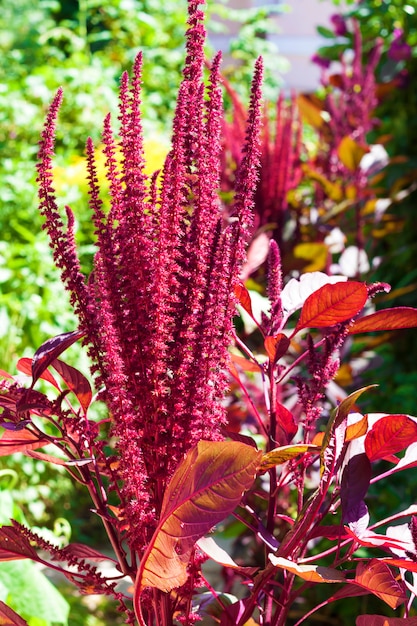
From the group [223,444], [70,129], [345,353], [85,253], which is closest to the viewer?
[223,444]

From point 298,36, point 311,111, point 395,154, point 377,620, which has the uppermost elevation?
point 298,36

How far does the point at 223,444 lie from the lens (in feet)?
2.10

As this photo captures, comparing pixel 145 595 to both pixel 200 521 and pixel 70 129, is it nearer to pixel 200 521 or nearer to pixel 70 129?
pixel 200 521

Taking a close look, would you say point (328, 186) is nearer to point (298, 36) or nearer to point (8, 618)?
point (8, 618)

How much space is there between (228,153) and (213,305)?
1.81 meters

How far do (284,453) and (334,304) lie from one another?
0.51 ft

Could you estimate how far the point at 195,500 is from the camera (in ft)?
2.11

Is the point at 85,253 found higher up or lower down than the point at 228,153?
lower down

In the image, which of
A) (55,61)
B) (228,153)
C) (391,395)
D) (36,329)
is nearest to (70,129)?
(55,61)

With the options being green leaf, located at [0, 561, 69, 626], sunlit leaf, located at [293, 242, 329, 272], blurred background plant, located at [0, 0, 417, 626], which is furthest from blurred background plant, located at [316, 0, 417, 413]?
green leaf, located at [0, 561, 69, 626]

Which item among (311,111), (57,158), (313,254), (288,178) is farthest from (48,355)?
(57,158)

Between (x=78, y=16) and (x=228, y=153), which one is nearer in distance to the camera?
(x=228, y=153)

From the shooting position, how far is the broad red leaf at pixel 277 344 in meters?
0.79

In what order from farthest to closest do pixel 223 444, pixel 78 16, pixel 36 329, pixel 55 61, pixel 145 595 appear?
1. pixel 78 16
2. pixel 55 61
3. pixel 36 329
4. pixel 145 595
5. pixel 223 444
